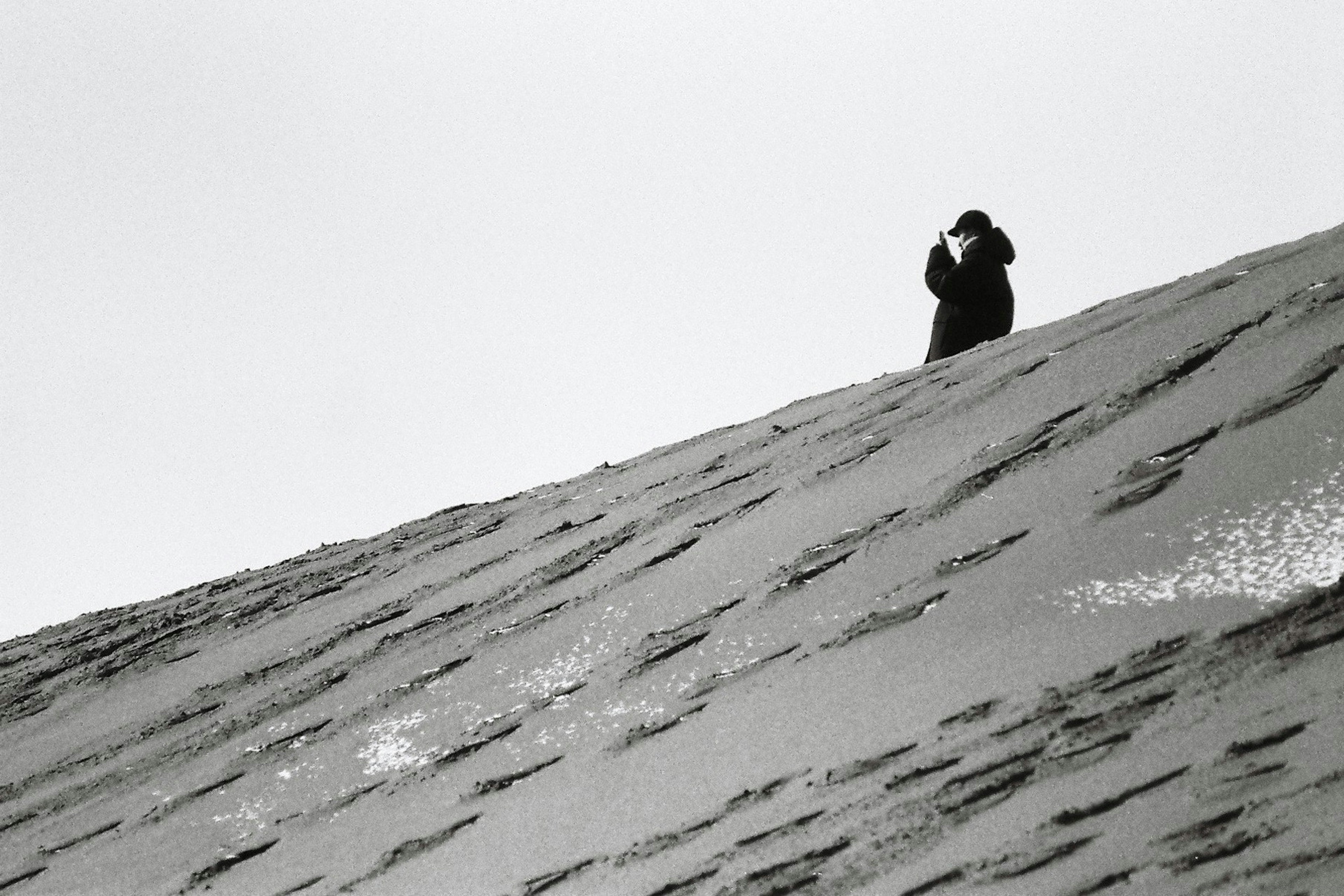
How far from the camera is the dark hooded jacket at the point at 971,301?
5887mm

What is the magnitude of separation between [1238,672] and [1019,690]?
10.5 inches

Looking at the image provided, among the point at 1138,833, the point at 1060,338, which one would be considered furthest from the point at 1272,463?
the point at 1060,338

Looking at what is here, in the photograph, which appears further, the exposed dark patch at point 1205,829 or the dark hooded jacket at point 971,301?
the dark hooded jacket at point 971,301

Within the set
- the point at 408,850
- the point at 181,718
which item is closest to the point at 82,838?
the point at 181,718

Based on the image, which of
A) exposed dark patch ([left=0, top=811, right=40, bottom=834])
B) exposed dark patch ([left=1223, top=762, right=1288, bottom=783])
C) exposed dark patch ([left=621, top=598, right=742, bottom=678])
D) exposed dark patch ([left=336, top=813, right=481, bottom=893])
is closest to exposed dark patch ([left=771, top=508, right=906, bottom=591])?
exposed dark patch ([left=621, top=598, right=742, bottom=678])

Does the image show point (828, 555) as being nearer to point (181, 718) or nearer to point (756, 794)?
point (756, 794)

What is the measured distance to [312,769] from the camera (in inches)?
90.7

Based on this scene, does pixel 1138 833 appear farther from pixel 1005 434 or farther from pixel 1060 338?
pixel 1060 338

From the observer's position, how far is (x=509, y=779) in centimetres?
192

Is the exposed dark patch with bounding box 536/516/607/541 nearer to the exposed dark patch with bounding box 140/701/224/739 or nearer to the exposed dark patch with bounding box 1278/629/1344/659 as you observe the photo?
the exposed dark patch with bounding box 140/701/224/739

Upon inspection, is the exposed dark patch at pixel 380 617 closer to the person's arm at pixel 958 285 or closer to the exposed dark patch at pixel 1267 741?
the exposed dark patch at pixel 1267 741

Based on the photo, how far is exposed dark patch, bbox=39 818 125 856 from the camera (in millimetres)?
2367

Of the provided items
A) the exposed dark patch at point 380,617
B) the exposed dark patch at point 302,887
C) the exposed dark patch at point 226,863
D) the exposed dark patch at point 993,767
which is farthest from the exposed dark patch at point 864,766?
the exposed dark patch at point 380,617

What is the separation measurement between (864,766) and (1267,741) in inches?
19.0
